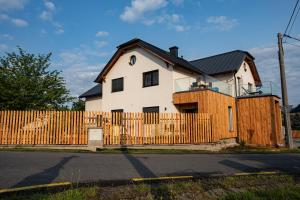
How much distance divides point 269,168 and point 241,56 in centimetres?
1752

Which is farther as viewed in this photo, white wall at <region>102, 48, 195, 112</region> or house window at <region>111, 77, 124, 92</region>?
house window at <region>111, 77, 124, 92</region>

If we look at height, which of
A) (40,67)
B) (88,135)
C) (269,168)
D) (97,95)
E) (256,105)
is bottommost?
(269,168)

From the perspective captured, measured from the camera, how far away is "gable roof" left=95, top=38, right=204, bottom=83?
18938mm

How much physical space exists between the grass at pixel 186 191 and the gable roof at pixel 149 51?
13485 mm

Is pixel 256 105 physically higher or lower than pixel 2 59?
lower

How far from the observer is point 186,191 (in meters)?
4.98

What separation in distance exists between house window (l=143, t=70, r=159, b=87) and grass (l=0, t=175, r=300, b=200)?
14.5m

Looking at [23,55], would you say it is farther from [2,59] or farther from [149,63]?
[149,63]

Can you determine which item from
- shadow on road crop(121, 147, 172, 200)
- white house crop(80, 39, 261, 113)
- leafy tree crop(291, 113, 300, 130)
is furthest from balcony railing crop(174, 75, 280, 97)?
leafy tree crop(291, 113, 300, 130)

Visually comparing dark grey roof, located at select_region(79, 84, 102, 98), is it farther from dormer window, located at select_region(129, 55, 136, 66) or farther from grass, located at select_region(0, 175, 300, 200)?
grass, located at select_region(0, 175, 300, 200)

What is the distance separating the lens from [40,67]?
69.6ft

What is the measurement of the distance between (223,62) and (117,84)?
10.5 meters

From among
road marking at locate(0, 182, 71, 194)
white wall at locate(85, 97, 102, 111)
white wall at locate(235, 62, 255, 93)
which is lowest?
road marking at locate(0, 182, 71, 194)

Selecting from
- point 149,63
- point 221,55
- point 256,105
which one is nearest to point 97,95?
point 149,63
